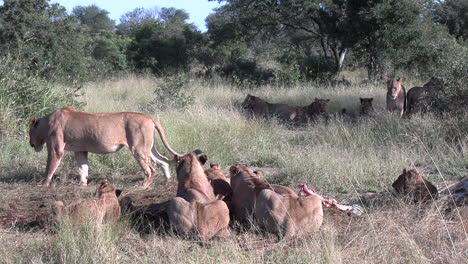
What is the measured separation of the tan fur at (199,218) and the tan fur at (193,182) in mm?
235

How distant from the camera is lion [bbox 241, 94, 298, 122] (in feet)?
52.3

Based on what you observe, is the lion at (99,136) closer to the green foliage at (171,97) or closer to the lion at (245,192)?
the lion at (245,192)

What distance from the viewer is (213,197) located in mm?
6715

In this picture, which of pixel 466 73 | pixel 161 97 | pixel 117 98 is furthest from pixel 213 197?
pixel 117 98

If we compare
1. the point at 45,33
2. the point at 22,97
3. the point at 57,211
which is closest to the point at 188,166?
the point at 57,211

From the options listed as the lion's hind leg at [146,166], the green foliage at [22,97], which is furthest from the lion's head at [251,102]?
the lion's hind leg at [146,166]

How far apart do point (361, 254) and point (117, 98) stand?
46.8 ft

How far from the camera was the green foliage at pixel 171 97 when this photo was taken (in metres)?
15.5

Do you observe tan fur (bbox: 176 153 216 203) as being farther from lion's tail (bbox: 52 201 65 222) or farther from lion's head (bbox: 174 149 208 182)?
lion's tail (bbox: 52 201 65 222)

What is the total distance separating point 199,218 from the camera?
597cm

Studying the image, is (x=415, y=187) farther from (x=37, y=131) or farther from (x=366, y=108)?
(x=366, y=108)

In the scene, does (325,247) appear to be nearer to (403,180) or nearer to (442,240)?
(442,240)

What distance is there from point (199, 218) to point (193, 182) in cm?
81

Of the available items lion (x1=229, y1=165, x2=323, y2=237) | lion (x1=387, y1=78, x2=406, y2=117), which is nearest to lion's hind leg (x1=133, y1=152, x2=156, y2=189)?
lion (x1=229, y1=165, x2=323, y2=237)
